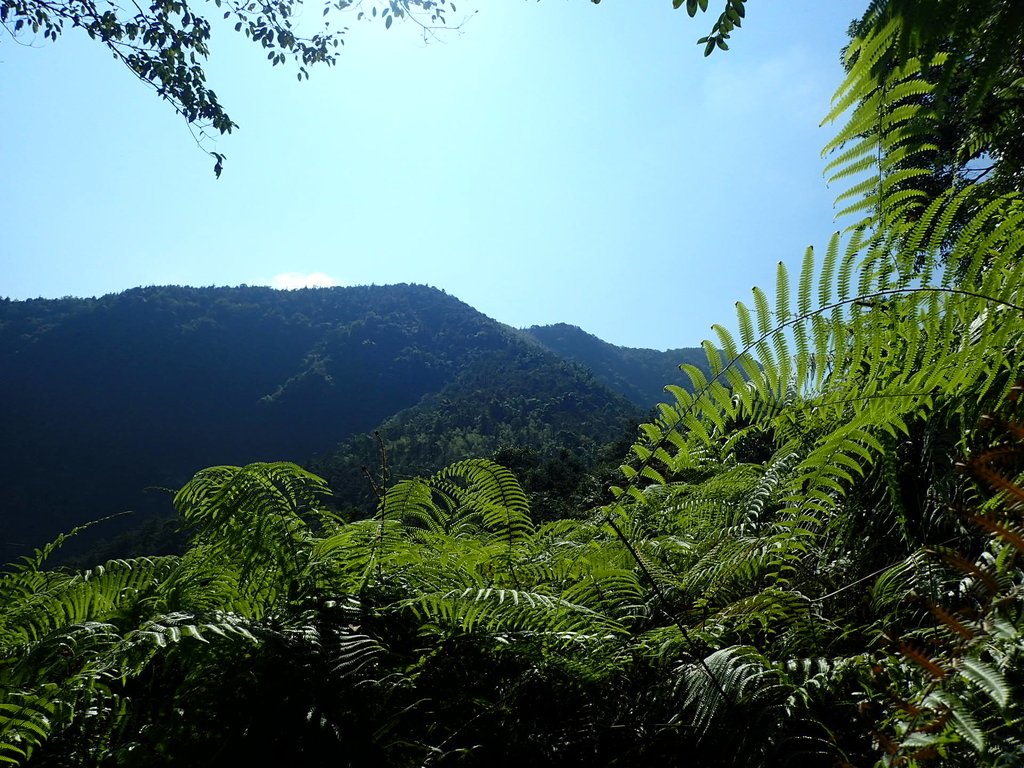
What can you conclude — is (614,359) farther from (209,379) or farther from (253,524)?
(253,524)

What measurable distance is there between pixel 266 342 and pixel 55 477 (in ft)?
77.7

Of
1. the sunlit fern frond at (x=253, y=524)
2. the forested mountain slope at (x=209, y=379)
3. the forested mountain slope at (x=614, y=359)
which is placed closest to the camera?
the sunlit fern frond at (x=253, y=524)

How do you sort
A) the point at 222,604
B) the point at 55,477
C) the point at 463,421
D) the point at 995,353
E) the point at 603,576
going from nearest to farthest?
the point at 995,353, the point at 222,604, the point at 603,576, the point at 463,421, the point at 55,477

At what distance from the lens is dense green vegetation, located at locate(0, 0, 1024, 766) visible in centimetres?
103

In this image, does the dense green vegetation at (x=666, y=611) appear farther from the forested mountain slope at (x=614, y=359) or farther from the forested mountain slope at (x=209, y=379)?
the forested mountain slope at (x=614, y=359)

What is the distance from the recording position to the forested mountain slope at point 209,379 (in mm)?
51469

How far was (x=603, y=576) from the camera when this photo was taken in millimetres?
1540

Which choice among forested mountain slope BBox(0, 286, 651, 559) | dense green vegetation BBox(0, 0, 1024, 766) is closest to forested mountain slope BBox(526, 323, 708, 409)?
forested mountain slope BBox(0, 286, 651, 559)

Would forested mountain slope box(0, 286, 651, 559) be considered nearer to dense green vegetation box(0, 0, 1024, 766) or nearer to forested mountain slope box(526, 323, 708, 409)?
forested mountain slope box(526, 323, 708, 409)

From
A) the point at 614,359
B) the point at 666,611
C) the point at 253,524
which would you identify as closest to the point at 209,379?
the point at 614,359

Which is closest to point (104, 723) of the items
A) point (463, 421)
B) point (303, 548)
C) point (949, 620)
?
point (303, 548)

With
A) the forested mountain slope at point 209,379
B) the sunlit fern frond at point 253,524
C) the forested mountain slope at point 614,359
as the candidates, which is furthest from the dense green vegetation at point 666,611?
the forested mountain slope at point 614,359

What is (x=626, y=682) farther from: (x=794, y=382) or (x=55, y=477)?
(x=55, y=477)

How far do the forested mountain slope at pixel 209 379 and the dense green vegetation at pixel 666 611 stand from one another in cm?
4261
